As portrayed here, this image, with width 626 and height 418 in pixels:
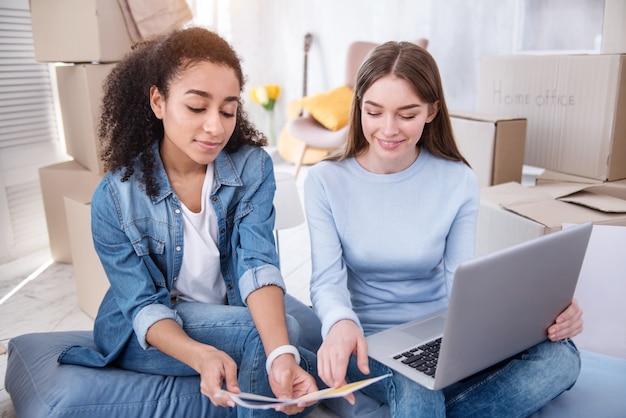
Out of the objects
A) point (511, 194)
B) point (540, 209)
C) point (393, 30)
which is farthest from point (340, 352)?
point (393, 30)

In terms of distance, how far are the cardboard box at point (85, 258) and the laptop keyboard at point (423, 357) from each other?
1104 millimetres

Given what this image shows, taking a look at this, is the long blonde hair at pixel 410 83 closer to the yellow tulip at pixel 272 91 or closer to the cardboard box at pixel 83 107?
the cardboard box at pixel 83 107

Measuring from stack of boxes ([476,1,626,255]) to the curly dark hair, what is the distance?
83cm

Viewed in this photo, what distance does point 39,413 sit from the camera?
113 centimetres

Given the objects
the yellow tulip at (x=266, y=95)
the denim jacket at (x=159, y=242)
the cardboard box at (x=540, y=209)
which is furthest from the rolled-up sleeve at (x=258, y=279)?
the yellow tulip at (x=266, y=95)

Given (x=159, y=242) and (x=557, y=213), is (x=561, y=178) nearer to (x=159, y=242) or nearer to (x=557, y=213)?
(x=557, y=213)

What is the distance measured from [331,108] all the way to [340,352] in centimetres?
272

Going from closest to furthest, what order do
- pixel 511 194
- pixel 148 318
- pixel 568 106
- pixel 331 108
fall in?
pixel 148 318
pixel 511 194
pixel 568 106
pixel 331 108

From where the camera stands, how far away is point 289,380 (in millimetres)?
956

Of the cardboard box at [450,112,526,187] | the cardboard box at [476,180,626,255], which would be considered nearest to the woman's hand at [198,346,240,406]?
the cardboard box at [476,180,626,255]

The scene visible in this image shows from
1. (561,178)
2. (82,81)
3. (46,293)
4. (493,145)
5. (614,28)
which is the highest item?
(614,28)

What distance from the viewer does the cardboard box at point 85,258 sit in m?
1.78

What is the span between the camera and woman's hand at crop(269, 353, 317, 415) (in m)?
0.95

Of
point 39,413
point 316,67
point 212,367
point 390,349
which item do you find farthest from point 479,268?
point 316,67
